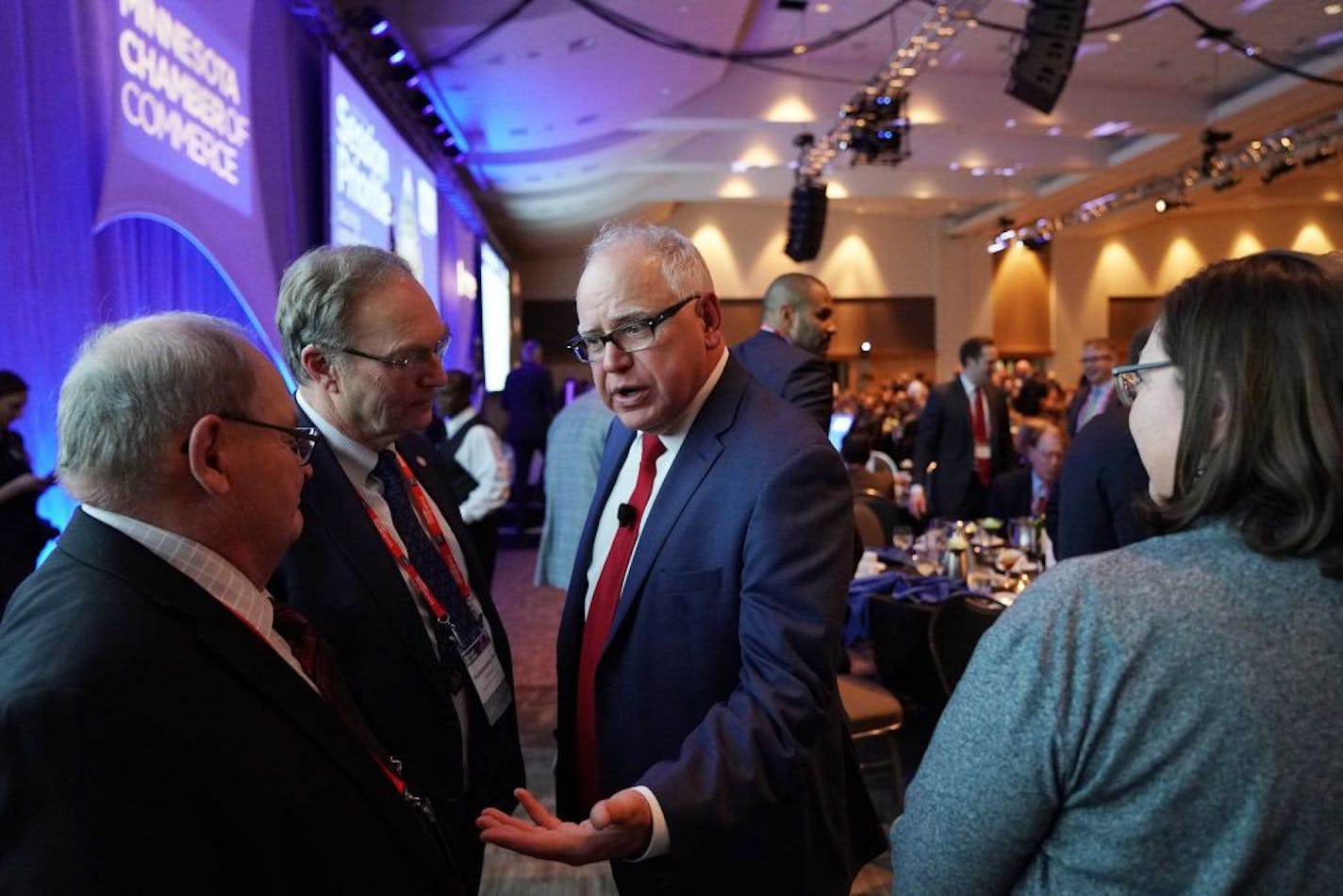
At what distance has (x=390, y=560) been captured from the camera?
154cm

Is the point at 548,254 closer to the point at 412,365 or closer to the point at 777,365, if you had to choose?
the point at 777,365

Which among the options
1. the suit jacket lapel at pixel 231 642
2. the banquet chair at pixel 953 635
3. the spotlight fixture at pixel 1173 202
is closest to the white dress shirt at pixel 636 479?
the suit jacket lapel at pixel 231 642

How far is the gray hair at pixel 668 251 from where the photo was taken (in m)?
1.56

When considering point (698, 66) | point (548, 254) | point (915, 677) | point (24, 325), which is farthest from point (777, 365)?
point (548, 254)

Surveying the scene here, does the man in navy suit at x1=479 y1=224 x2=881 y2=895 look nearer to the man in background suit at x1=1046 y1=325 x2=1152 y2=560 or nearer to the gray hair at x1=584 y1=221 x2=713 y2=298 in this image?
the gray hair at x1=584 y1=221 x2=713 y2=298

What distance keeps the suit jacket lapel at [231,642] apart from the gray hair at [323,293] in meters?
0.67

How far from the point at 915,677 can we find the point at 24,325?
10.2ft

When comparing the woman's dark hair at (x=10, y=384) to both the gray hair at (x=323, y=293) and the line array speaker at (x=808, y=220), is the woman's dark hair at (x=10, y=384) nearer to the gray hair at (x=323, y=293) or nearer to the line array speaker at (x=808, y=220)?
the gray hair at (x=323, y=293)

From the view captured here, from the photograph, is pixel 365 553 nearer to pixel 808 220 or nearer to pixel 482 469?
pixel 482 469

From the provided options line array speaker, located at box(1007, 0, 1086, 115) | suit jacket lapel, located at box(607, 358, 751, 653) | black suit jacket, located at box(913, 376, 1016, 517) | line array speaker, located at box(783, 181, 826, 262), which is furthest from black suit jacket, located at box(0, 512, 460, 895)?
line array speaker, located at box(783, 181, 826, 262)

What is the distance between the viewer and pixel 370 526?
154 centimetres

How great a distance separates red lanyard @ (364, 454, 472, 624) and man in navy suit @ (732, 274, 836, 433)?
4.94 feet

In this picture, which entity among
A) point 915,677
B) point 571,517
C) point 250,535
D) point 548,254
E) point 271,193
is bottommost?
point 915,677

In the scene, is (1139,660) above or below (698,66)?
below
